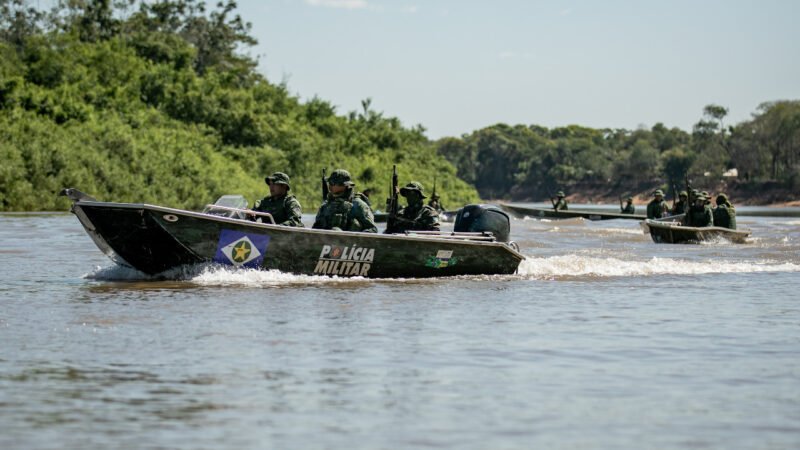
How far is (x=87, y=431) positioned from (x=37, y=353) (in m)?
3.03

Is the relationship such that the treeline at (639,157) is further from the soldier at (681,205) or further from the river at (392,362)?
the river at (392,362)

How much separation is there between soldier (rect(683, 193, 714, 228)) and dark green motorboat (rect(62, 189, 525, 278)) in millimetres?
12474

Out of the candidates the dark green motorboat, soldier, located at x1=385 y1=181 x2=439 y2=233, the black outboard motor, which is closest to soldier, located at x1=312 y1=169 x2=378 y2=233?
the dark green motorboat

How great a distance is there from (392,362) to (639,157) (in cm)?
14926

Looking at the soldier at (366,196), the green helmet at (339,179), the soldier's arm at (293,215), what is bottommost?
the soldier's arm at (293,215)

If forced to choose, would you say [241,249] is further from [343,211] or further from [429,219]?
[429,219]

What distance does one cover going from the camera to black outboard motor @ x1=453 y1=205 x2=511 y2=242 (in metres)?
18.4

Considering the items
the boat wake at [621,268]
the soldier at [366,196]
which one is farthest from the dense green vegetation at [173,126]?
the boat wake at [621,268]

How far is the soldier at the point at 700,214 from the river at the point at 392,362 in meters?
10.9

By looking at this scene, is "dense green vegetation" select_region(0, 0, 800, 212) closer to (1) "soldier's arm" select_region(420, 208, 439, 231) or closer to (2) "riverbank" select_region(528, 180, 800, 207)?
(2) "riverbank" select_region(528, 180, 800, 207)

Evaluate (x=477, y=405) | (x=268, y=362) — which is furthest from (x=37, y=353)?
(x=477, y=405)

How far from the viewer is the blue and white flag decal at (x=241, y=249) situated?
15.7 metres

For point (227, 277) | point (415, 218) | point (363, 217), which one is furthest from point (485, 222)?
point (227, 277)

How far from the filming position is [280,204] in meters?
17.1
